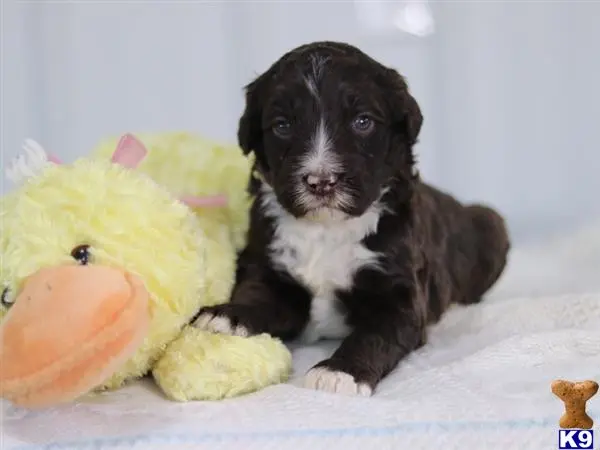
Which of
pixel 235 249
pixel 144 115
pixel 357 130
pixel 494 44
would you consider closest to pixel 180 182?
pixel 235 249

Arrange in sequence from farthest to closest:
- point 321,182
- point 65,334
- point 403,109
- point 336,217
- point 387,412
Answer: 1. point 403,109
2. point 336,217
3. point 321,182
4. point 387,412
5. point 65,334

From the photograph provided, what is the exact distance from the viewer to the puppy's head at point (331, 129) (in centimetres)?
230

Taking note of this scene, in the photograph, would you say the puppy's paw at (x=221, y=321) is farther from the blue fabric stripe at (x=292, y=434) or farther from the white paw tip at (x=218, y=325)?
the blue fabric stripe at (x=292, y=434)

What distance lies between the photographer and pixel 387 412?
188cm

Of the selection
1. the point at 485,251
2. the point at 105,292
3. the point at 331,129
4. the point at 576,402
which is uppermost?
the point at 331,129

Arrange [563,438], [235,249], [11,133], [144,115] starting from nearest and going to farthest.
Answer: [563,438], [235,249], [11,133], [144,115]

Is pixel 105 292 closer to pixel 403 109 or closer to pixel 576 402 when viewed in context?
pixel 576 402

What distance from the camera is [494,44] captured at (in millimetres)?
4289

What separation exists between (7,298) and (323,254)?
943 mm

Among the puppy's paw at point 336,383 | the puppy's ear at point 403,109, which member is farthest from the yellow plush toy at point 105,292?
the puppy's ear at point 403,109

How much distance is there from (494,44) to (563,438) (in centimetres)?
288

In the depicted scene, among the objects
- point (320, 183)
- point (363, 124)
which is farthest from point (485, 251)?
point (320, 183)

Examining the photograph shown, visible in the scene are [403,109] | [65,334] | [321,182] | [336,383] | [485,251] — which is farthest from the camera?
[485,251]

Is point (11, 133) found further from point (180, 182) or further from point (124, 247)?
point (124, 247)
